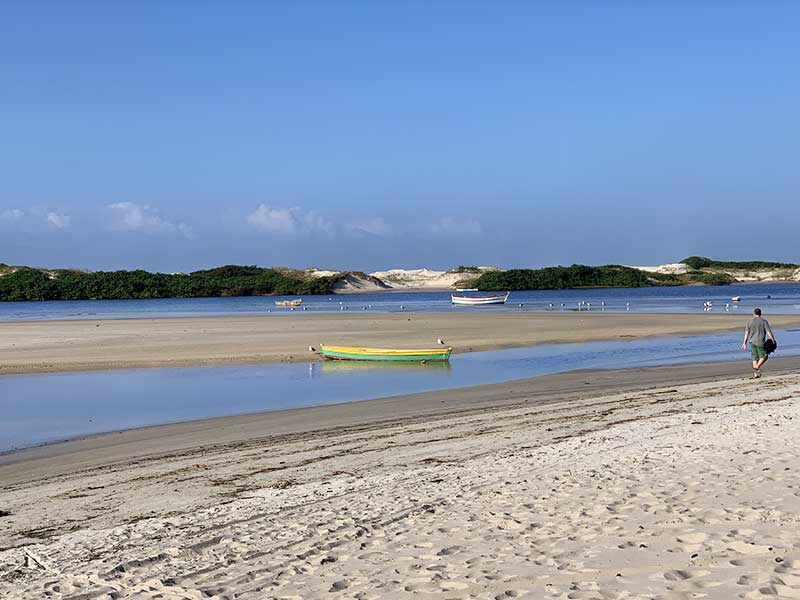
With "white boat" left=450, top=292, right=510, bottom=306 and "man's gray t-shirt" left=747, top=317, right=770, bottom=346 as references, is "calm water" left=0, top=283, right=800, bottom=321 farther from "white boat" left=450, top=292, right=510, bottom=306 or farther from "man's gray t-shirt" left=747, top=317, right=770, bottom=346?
"man's gray t-shirt" left=747, top=317, right=770, bottom=346

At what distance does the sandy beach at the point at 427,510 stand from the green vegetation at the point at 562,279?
145m

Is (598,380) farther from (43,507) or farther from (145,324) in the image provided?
(145,324)

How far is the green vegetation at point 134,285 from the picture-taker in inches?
5404

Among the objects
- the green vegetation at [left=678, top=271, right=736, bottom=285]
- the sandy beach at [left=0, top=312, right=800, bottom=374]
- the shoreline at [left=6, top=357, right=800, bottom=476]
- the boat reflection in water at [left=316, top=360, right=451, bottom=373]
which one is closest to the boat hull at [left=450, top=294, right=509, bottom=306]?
the sandy beach at [left=0, top=312, right=800, bottom=374]

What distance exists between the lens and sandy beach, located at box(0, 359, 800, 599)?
6172 mm

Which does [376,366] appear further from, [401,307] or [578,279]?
[578,279]

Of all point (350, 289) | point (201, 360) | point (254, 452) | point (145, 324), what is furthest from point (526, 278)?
point (254, 452)

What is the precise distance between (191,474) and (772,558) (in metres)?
7.18

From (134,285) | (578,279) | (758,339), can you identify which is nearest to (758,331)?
(758,339)

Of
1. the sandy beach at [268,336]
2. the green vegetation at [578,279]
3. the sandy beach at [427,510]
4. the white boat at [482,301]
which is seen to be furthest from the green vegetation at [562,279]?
the sandy beach at [427,510]

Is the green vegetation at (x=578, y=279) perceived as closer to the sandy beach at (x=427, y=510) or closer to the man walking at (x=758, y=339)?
the man walking at (x=758, y=339)

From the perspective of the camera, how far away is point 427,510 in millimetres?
8094

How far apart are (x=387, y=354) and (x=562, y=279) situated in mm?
135378

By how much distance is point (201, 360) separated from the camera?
2956 centimetres
